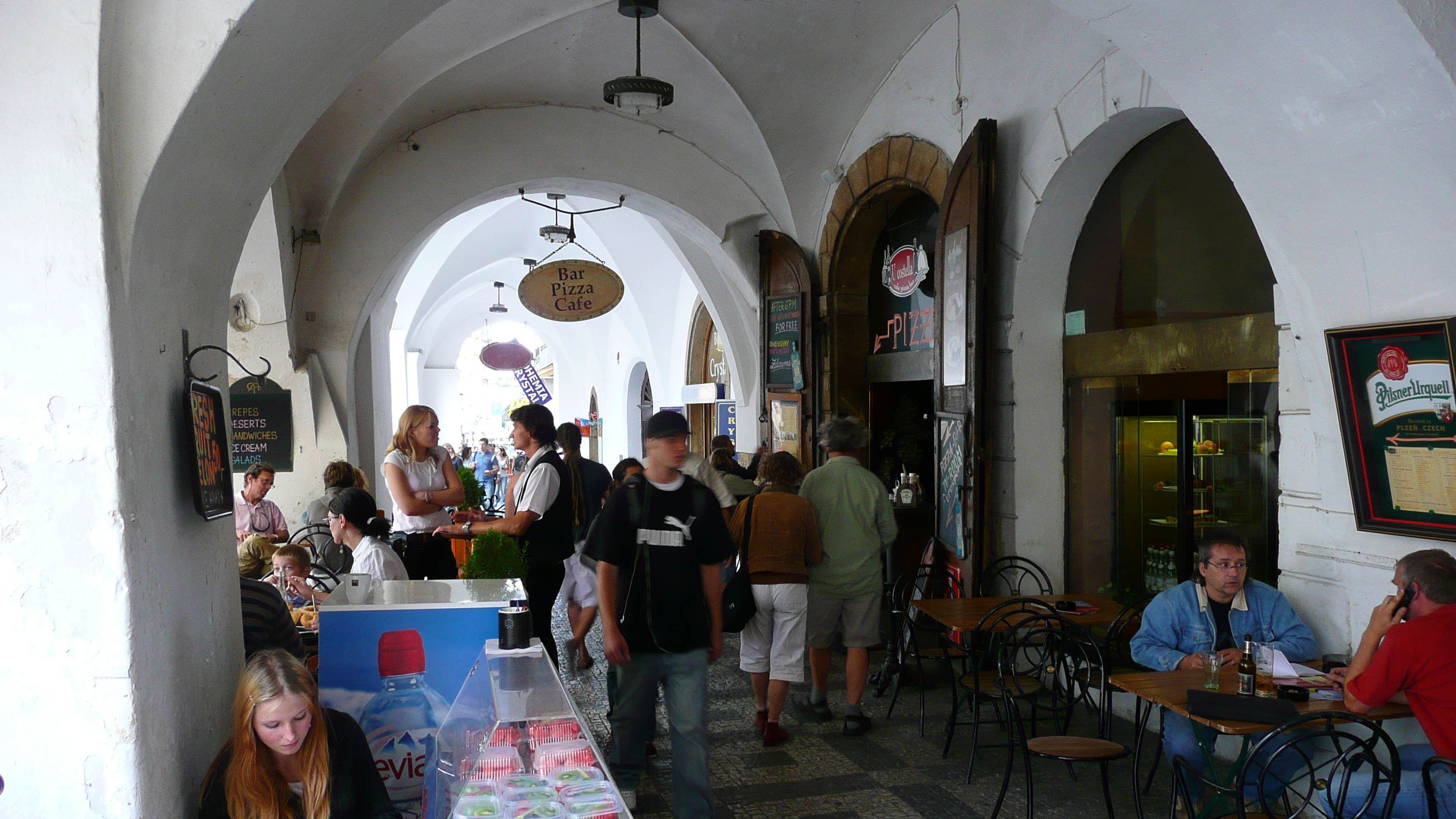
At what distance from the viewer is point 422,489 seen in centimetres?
480

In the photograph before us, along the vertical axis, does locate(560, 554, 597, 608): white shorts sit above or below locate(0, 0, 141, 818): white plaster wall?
below

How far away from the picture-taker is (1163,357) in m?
4.89

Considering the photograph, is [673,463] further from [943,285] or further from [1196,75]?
[943,285]

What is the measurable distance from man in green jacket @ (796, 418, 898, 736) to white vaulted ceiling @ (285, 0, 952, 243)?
3.46 metres

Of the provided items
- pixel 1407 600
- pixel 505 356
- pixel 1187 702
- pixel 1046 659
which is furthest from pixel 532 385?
pixel 1407 600

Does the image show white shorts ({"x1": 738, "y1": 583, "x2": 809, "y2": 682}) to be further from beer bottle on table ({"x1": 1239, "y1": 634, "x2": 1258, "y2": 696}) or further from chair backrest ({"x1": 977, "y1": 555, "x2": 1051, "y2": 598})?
beer bottle on table ({"x1": 1239, "y1": 634, "x2": 1258, "y2": 696})

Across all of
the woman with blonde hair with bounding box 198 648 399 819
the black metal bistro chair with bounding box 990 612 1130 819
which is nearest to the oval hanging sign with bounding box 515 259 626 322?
the black metal bistro chair with bounding box 990 612 1130 819

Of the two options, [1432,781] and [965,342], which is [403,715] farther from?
[965,342]

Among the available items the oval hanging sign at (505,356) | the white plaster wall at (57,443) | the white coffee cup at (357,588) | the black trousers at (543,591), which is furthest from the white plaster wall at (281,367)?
the oval hanging sign at (505,356)

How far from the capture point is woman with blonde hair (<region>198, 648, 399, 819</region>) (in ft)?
7.12

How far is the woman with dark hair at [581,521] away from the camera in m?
5.44

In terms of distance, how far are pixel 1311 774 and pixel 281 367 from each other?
707cm

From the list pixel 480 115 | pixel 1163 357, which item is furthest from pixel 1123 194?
pixel 480 115

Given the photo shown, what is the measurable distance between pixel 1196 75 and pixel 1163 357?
1.82 m
